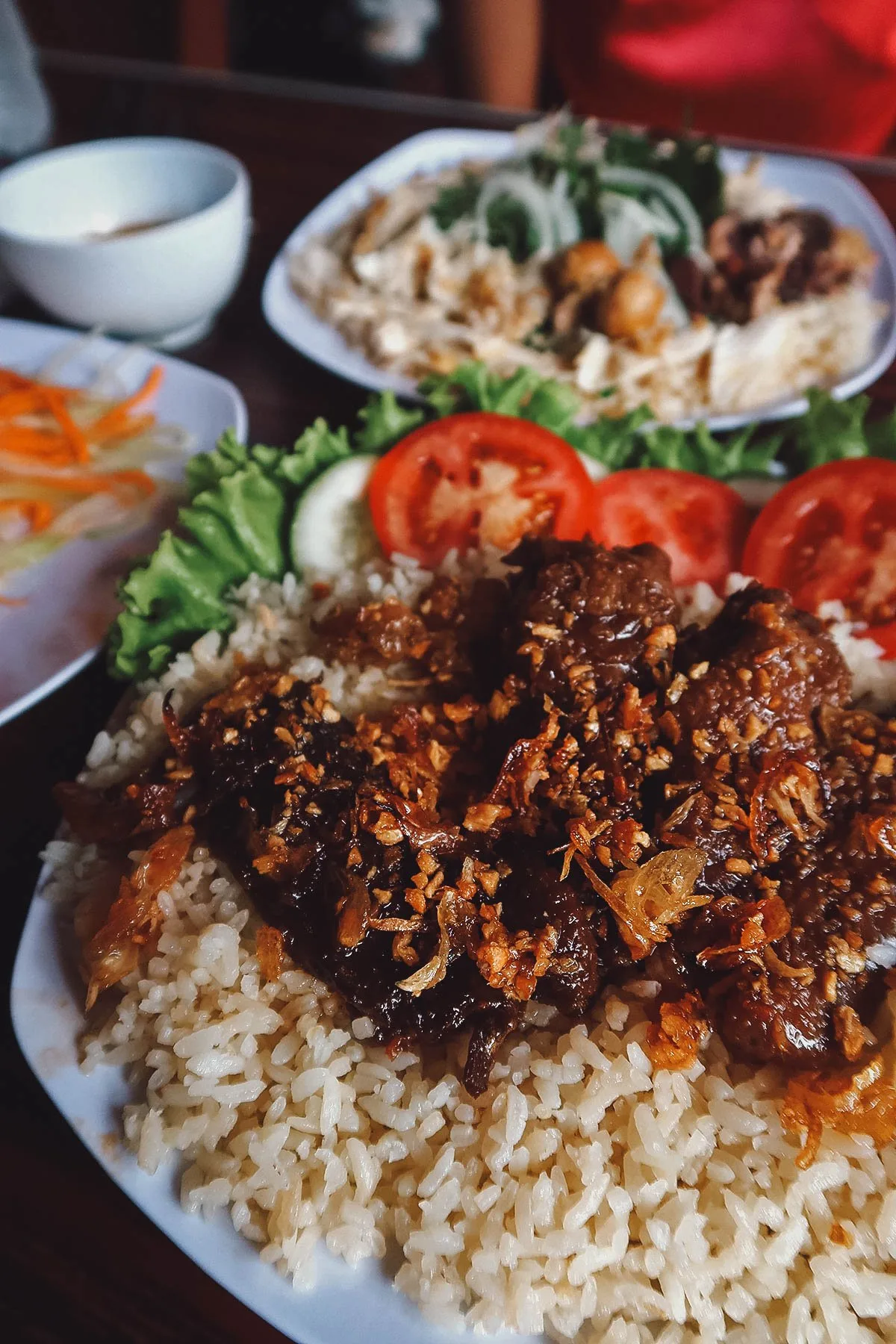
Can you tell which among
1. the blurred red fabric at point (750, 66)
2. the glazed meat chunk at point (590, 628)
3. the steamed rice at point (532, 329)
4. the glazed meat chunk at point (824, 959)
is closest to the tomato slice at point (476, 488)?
the glazed meat chunk at point (590, 628)

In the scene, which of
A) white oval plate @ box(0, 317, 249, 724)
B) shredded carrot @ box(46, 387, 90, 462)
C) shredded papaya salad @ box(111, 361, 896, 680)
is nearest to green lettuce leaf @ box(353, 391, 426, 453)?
shredded papaya salad @ box(111, 361, 896, 680)

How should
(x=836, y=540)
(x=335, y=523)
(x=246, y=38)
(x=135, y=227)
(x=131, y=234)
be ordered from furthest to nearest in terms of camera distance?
(x=246, y=38)
(x=135, y=227)
(x=131, y=234)
(x=335, y=523)
(x=836, y=540)

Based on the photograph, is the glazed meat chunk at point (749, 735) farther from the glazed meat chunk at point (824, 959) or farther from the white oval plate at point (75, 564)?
the white oval plate at point (75, 564)

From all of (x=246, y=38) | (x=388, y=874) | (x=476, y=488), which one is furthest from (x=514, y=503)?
(x=246, y=38)

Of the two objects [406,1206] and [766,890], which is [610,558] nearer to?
[766,890]

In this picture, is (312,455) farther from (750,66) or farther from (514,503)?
(750,66)

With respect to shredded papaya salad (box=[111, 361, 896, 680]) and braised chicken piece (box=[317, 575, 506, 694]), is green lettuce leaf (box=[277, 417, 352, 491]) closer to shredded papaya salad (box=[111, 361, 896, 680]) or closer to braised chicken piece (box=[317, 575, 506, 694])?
shredded papaya salad (box=[111, 361, 896, 680])

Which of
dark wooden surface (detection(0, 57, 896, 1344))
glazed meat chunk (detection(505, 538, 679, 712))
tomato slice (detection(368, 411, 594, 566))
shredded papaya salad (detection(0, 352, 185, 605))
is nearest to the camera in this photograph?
dark wooden surface (detection(0, 57, 896, 1344))
